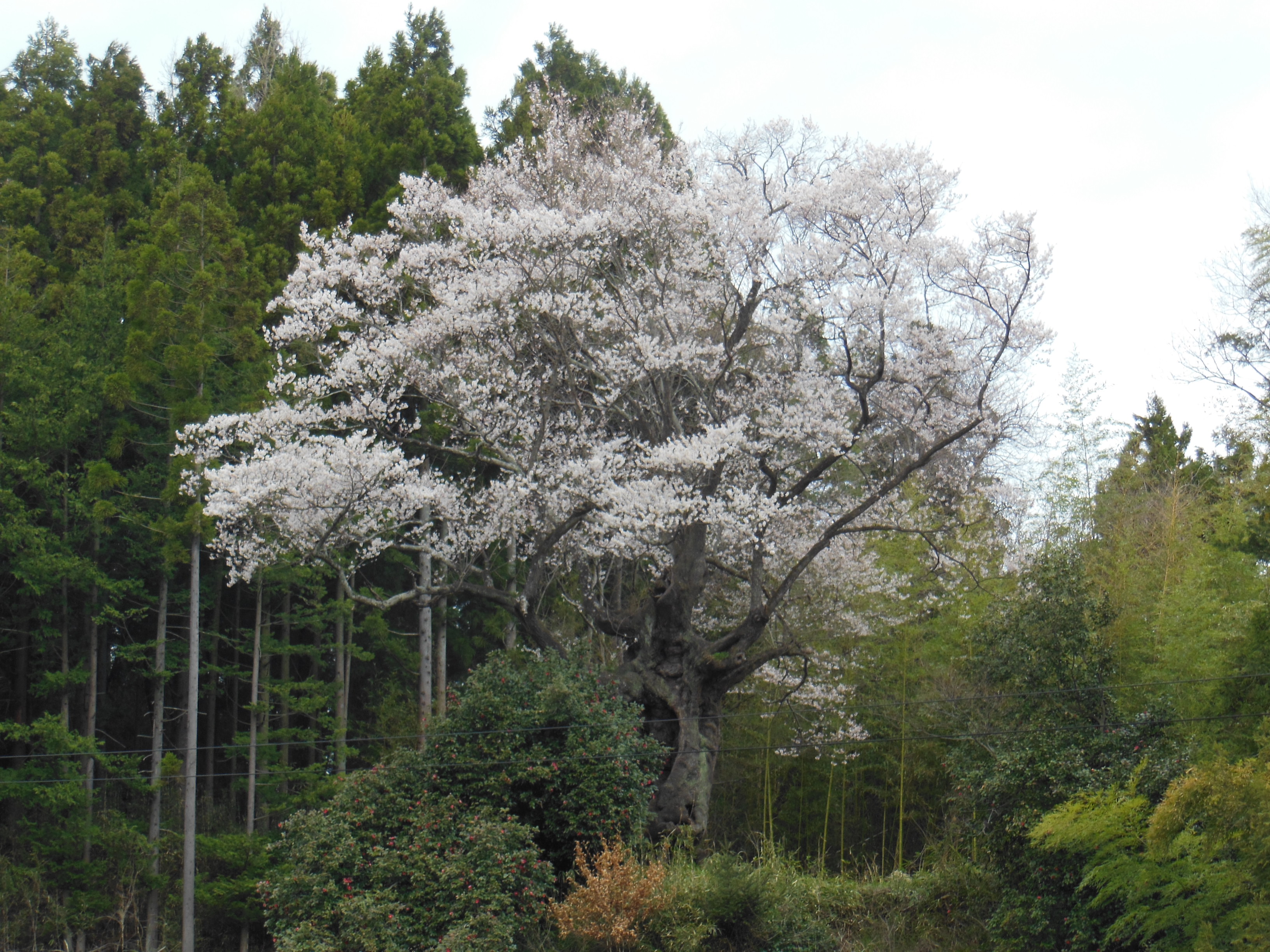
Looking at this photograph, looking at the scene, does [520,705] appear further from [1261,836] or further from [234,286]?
[234,286]

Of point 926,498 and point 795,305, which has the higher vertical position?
point 795,305

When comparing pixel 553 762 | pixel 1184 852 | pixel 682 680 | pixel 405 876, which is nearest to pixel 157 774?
pixel 405 876

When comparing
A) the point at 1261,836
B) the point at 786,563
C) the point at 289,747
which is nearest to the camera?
the point at 1261,836

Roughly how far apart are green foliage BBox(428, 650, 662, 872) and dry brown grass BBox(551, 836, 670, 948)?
1.51 m

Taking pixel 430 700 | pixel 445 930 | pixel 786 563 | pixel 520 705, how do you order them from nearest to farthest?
pixel 445 930 < pixel 520 705 < pixel 786 563 < pixel 430 700

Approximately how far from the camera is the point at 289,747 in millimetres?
23125

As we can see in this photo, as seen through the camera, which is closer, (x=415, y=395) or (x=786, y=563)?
(x=415, y=395)

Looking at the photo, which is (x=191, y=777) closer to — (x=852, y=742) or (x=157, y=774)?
(x=157, y=774)

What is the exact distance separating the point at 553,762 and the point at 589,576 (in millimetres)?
4182

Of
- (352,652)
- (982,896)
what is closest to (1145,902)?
(982,896)

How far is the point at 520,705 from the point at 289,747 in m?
10.1

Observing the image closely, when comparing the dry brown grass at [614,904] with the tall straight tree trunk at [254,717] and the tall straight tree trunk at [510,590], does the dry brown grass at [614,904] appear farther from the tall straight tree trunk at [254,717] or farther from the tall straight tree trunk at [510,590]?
the tall straight tree trunk at [254,717]

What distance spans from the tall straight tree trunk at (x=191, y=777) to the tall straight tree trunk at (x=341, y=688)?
253cm

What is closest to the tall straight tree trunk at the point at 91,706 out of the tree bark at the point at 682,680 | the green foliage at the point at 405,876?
the green foliage at the point at 405,876
